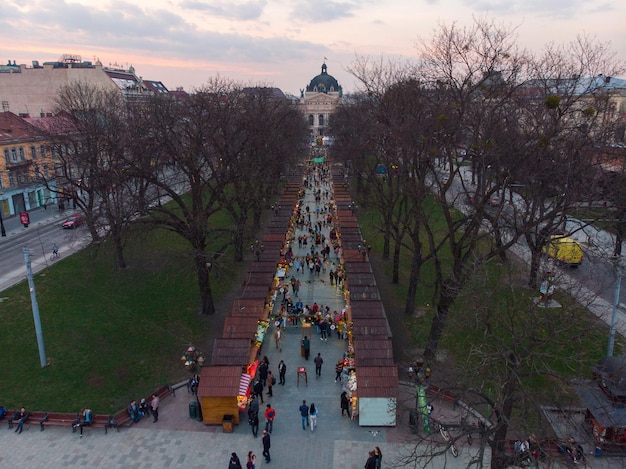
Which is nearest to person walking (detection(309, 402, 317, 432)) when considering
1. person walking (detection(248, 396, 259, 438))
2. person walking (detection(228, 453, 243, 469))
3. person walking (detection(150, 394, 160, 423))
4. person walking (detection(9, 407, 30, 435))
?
person walking (detection(248, 396, 259, 438))

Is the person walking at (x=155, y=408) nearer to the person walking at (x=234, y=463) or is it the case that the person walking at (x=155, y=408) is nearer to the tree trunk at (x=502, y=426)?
the person walking at (x=234, y=463)

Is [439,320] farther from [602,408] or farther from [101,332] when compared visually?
[101,332]

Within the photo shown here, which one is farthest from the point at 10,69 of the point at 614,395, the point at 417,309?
the point at 614,395

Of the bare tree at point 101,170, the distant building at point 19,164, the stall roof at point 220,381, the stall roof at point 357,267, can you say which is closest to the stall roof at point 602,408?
the stall roof at point 220,381

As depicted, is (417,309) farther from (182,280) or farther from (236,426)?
(182,280)

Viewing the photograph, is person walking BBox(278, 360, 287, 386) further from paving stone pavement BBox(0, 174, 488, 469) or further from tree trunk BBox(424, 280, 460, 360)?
tree trunk BBox(424, 280, 460, 360)

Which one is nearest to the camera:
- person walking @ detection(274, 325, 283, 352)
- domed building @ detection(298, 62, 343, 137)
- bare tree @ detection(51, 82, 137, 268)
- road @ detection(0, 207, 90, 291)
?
person walking @ detection(274, 325, 283, 352)

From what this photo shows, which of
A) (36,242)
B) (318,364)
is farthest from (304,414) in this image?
(36,242)
